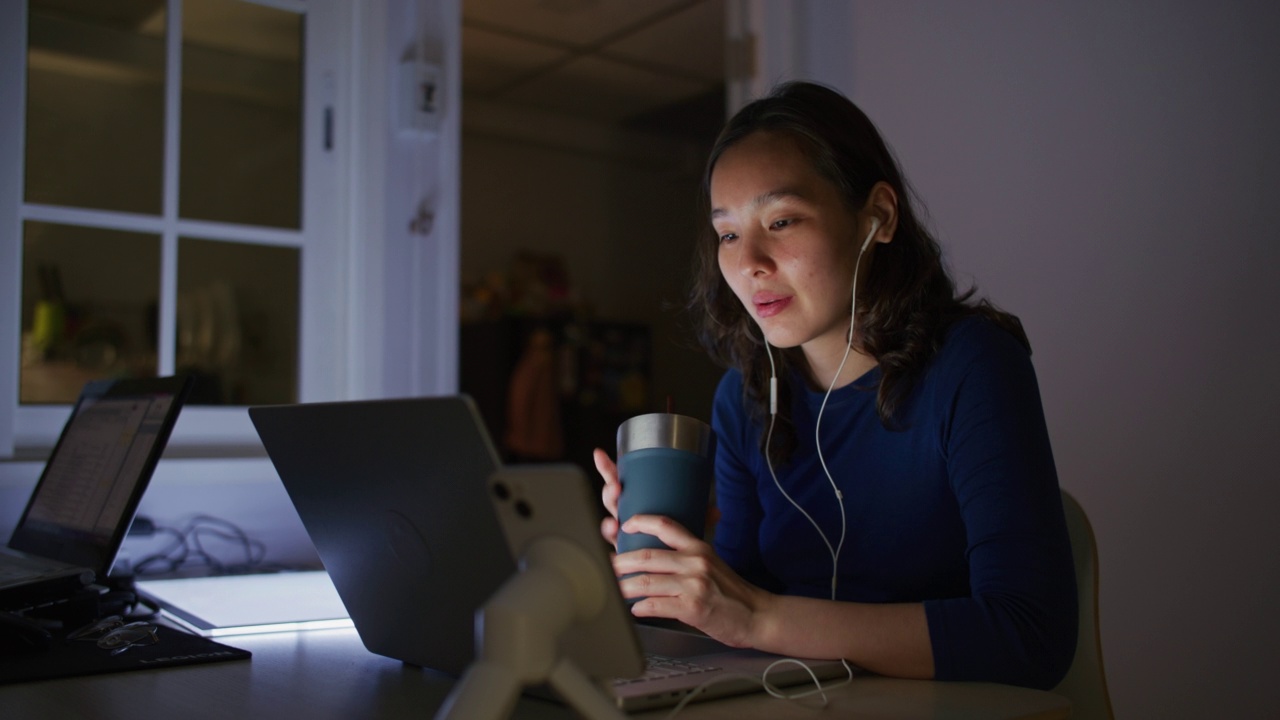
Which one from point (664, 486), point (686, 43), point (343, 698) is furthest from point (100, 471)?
point (686, 43)

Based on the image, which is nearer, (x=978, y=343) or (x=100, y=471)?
(x=978, y=343)

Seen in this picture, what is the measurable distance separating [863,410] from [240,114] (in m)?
1.77

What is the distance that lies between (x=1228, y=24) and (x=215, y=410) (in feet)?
6.44

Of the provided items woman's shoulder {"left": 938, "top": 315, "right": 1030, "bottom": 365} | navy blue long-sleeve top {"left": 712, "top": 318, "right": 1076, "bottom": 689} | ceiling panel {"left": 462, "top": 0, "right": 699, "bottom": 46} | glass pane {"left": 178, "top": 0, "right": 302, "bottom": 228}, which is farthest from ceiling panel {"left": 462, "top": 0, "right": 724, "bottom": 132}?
woman's shoulder {"left": 938, "top": 315, "right": 1030, "bottom": 365}

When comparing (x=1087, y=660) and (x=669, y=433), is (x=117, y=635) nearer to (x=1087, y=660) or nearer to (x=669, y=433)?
(x=669, y=433)

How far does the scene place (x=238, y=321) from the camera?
2.43 metres

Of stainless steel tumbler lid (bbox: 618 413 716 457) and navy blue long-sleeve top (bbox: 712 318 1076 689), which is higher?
stainless steel tumbler lid (bbox: 618 413 716 457)

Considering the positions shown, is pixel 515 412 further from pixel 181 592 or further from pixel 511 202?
pixel 181 592

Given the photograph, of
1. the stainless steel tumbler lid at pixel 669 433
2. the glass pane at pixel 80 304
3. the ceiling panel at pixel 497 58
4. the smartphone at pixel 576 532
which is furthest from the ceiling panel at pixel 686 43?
the smartphone at pixel 576 532

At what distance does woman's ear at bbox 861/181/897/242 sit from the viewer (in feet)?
4.15

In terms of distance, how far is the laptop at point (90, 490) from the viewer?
1.11 m

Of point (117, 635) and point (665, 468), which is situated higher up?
point (665, 468)

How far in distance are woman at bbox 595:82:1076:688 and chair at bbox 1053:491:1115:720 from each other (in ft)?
0.42

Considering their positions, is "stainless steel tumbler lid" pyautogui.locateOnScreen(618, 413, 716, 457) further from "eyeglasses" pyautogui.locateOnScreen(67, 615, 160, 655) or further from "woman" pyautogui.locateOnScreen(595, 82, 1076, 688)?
"eyeglasses" pyautogui.locateOnScreen(67, 615, 160, 655)
